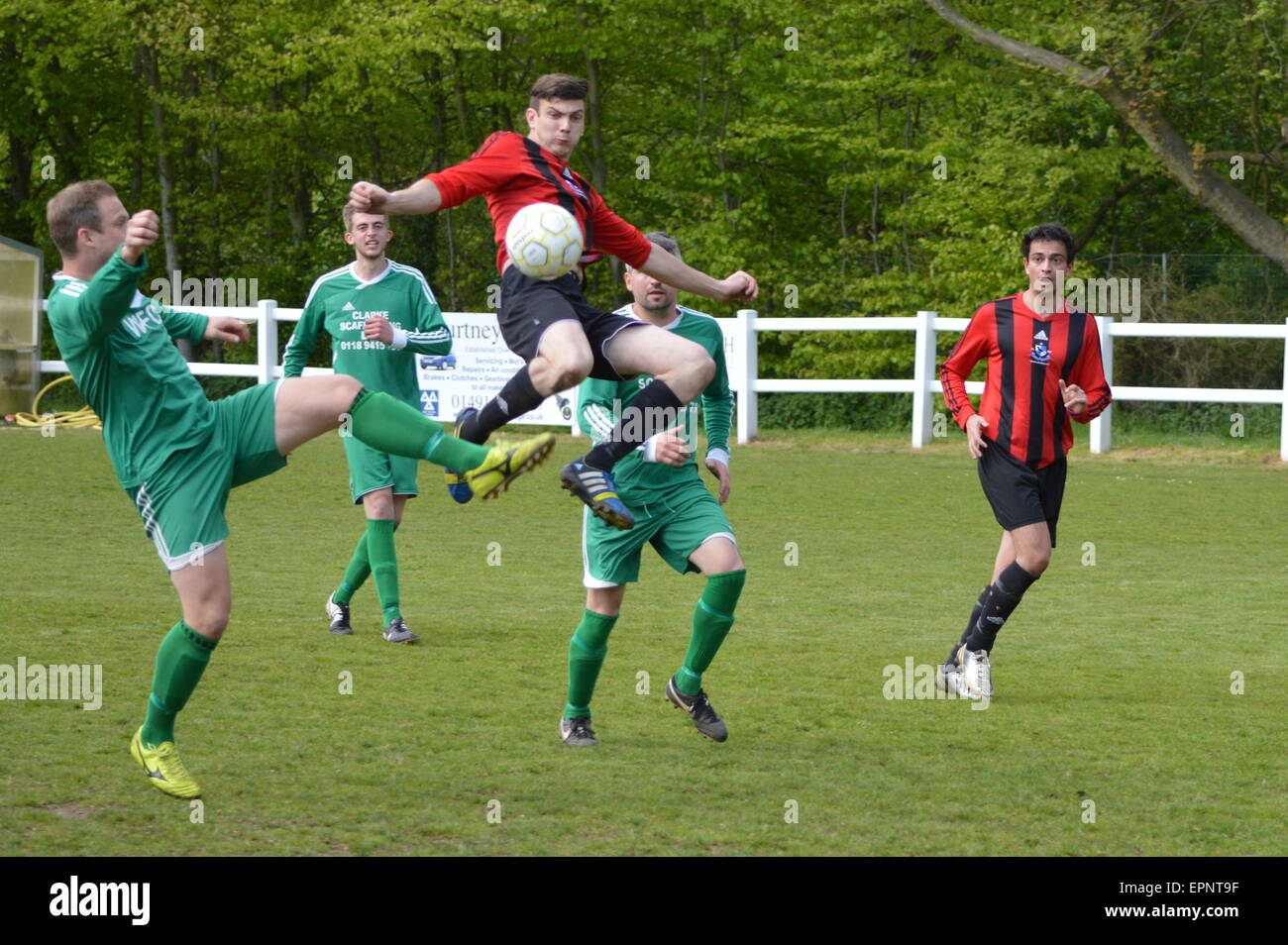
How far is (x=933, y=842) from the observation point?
517 centimetres

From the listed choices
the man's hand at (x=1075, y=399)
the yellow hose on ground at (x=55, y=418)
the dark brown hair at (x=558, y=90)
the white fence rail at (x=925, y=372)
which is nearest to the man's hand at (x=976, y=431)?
the man's hand at (x=1075, y=399)

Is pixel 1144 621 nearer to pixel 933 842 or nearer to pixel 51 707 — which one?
pixel 933 842

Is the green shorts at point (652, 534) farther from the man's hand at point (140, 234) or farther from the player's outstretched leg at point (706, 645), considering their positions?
the man's hand at point (140, 234)

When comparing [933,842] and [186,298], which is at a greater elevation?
[186,298]

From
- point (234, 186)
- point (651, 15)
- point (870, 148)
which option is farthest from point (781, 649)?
point (234, 186)

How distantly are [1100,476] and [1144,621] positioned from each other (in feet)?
23.3

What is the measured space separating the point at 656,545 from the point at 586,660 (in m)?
0.56

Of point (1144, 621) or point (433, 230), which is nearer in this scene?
point (1144, 621)

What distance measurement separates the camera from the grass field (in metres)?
5.36

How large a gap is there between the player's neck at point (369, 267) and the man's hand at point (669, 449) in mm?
Answer: 3723

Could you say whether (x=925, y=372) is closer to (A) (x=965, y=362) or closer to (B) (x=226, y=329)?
(A) (x=965, y=362)

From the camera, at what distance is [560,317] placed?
5906 mm

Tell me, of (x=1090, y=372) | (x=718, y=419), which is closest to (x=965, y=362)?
(x=1090, y=372)
